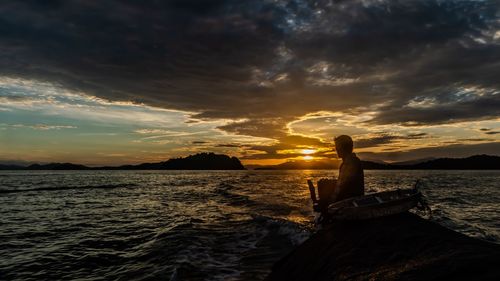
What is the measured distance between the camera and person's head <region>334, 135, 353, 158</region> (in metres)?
8.95

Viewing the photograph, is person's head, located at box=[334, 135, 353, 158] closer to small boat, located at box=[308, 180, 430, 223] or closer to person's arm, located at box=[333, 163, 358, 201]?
person's arm, located at box=[333, 163, 358, 201]

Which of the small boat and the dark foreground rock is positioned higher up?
the small boat

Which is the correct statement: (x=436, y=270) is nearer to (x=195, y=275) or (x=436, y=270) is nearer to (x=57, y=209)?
(x=195, y=275)

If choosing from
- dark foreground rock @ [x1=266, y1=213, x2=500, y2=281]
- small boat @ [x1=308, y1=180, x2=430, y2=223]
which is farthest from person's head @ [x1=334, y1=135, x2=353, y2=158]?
dark foreground rock @ [x1=266, y1=213, x2=500, y2=281]

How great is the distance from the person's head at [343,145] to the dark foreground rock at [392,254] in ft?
6.32

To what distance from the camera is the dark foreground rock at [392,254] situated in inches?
159

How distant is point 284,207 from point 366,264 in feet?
68.5

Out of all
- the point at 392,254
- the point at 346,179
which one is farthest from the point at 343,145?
the point at 392,254

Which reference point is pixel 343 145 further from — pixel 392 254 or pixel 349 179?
pixel 392 254

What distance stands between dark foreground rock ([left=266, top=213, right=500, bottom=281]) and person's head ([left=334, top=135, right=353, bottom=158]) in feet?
6.32

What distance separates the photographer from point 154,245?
13.9 meters

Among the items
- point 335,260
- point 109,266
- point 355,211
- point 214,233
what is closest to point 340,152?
point 355,211

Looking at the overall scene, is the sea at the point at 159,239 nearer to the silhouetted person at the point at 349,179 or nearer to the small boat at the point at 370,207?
the small boat at the point at 370,207

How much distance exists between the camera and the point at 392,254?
17.5 ft
